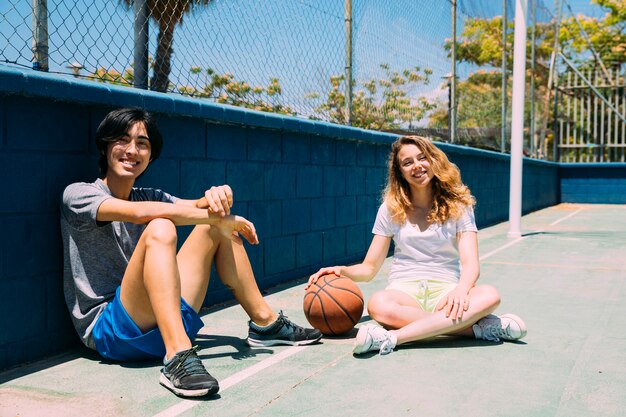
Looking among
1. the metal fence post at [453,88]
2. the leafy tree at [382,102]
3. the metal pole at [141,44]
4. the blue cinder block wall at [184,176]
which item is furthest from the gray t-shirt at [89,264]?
the metal fence post at [453,88]

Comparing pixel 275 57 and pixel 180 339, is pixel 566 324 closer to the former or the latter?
pixel 180 339

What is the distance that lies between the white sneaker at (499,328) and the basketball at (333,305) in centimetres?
71

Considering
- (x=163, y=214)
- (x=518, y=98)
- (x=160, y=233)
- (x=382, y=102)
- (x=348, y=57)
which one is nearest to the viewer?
(x=160, y=233)

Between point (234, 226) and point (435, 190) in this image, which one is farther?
point (435, 190)

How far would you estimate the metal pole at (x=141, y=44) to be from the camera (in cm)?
447

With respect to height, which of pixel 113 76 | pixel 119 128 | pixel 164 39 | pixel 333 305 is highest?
pixel 164 39

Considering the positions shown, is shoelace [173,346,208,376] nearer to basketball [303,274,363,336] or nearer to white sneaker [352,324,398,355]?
white sneaker [352,324,398,355]

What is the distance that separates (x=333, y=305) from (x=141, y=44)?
79.1 inches

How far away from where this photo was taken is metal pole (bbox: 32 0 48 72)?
378 centimetres

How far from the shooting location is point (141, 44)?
14.8 ft

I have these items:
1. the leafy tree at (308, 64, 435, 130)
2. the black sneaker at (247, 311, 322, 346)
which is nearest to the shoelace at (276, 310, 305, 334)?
the black sneaker at (247, 311, 322, 346)

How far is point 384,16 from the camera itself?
8.12 m

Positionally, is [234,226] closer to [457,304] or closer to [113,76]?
[457,304]

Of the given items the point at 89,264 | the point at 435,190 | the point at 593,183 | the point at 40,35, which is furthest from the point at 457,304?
the point at 593,183
